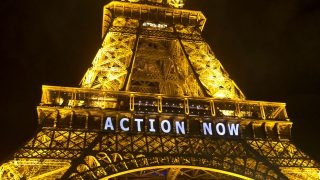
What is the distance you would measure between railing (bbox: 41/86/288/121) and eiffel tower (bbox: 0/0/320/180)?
4 centimetres

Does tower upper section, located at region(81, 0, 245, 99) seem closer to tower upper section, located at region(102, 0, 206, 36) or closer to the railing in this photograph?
tower upper section, located at region(102, 0, 206, 36)

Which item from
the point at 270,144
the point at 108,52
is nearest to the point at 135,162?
the point at 270,144

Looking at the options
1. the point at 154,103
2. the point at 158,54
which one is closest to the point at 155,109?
the point at 154,103

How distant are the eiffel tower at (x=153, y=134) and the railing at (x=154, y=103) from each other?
0.04m

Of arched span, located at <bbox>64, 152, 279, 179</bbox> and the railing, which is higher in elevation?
the railing

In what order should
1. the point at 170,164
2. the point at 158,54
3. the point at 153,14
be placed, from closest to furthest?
the point at 170,164
the point at 153,14
the point at 158,54

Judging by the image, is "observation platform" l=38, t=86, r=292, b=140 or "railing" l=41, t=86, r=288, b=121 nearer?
"observation platform" l=38, t=86, r=292, b=140

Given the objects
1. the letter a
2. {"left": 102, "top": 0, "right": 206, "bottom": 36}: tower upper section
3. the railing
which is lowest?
the letter a

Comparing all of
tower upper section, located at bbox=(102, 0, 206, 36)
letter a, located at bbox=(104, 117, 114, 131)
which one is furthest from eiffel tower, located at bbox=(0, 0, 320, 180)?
tower upper section, located at bbox=(102, 0, 206, 36)

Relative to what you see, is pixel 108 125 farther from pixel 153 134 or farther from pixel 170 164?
pixel 170 164

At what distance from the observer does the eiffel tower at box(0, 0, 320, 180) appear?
14.8m

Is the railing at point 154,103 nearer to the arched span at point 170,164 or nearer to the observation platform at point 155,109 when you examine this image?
the observation platform at point 155,109

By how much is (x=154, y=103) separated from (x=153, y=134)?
4.69 ft

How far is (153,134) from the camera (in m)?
16.3
